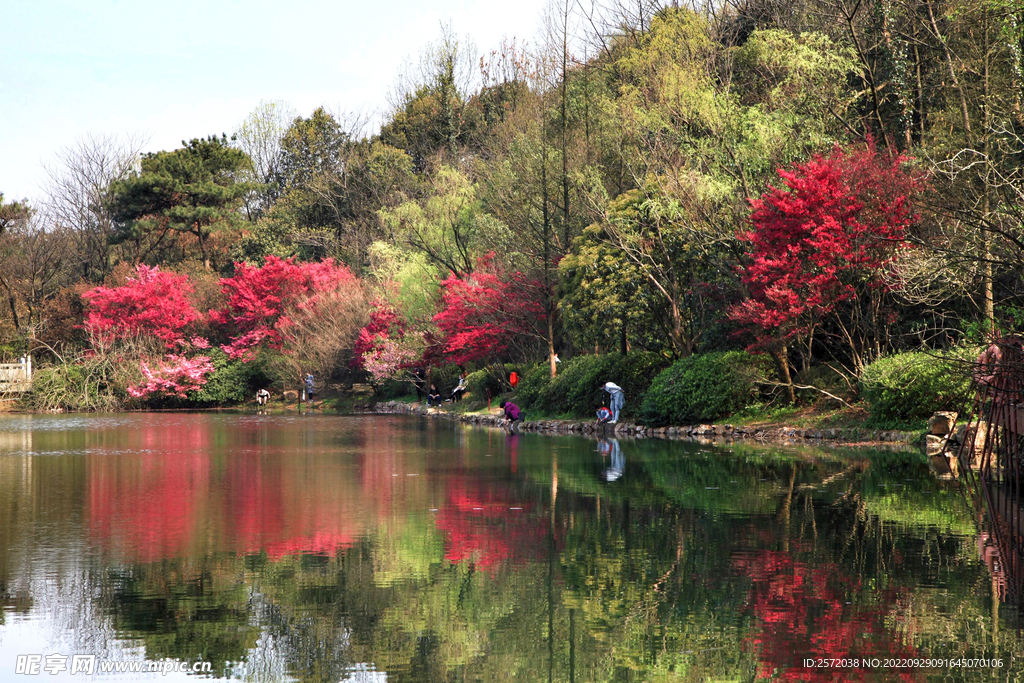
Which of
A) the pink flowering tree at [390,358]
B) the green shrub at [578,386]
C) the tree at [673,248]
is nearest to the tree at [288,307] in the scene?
the pink flowering tree at [390,358]

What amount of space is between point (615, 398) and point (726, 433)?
3.22m

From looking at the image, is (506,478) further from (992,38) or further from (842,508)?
(992,38)

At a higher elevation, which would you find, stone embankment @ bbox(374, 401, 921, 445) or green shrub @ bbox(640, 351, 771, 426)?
green shrub @ bbox(640, 351, 771, 426)

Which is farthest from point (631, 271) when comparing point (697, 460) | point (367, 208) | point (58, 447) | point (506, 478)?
point (367, 208)

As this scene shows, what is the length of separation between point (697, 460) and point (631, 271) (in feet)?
25.6

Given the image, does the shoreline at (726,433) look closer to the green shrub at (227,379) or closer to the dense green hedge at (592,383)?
the dense green hedge at (592,383)

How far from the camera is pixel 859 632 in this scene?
5.59 meters

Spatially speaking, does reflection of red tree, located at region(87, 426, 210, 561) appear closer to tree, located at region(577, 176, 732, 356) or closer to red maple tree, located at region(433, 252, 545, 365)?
tree, located at region(577, 176, 732, 356)

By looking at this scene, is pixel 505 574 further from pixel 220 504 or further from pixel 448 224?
pixel 448 224

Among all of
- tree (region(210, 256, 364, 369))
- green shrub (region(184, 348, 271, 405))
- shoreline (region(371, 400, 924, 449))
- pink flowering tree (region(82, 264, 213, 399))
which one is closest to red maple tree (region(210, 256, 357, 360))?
tree (region(210, 256, 364, 369))

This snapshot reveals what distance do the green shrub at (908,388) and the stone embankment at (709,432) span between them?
1.38 feet

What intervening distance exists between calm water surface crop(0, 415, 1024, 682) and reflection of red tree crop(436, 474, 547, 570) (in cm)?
4

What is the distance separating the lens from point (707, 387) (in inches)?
813

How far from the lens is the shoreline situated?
17.3 meters
